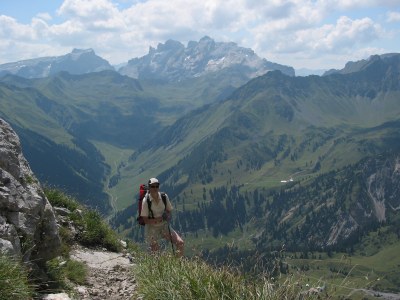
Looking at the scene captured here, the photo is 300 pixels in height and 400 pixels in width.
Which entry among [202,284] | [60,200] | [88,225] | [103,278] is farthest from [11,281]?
[60,200]

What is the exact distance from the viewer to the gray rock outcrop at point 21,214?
9.88 meters

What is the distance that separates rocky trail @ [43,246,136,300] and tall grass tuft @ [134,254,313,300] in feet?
4.20

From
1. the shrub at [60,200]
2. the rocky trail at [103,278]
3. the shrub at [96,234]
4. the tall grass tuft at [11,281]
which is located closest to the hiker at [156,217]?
the rocky trail at [103,278]

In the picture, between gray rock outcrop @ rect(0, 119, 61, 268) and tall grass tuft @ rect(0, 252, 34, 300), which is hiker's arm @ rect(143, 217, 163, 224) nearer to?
gray rock outcrop @ rect(0, 119, 61, 268)

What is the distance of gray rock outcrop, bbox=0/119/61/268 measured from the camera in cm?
988

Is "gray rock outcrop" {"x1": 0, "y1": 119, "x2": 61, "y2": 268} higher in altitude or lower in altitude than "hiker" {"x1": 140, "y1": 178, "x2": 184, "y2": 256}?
higher

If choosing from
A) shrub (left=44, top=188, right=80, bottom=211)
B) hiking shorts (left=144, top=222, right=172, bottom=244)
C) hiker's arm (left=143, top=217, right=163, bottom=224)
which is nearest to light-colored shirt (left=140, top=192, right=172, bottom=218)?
hiker's arm (left=143, top=217, right=163, bottom=224)

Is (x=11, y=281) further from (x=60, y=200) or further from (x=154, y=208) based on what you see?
(x=60, y=200)

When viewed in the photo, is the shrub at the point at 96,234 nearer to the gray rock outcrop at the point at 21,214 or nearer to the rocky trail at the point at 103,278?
the rocky trail at the point at 103,278

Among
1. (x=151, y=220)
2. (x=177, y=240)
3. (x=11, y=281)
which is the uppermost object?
(x=11, y=281)

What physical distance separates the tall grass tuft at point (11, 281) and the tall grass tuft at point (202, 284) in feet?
8.04

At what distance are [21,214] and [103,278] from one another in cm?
445

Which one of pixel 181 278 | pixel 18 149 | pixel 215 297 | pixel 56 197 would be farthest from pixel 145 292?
pixel 56 197

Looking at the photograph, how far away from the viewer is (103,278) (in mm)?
14000
